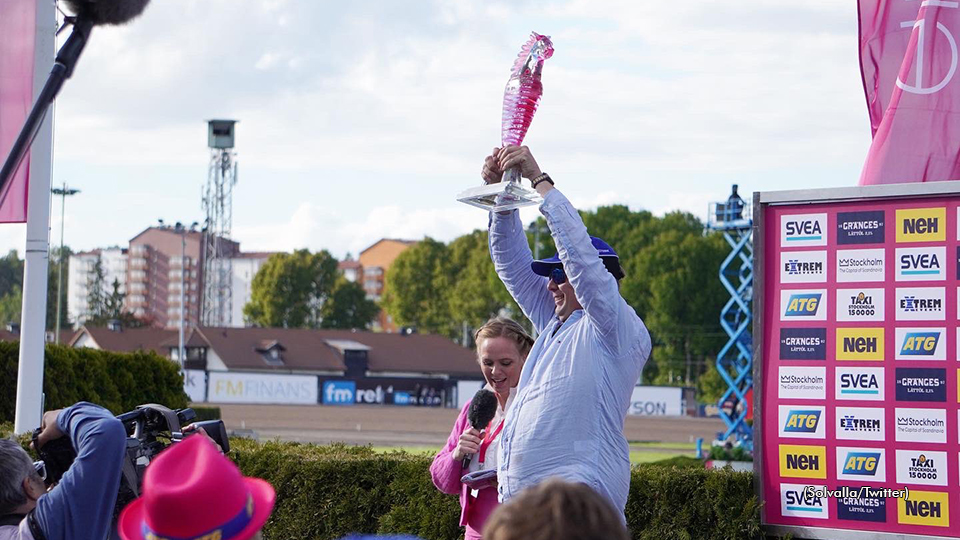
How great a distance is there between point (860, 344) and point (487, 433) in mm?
2260

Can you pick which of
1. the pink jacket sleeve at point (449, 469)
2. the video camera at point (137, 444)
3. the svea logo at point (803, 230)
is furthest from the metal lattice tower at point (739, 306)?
the video camera at point (137, 444)

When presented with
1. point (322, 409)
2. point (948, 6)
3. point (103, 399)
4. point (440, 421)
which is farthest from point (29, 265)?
point (322, 409)

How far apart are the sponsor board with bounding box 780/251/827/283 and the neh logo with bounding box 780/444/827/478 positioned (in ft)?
2.83

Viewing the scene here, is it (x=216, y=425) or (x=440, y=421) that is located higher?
(x=216, y=425)

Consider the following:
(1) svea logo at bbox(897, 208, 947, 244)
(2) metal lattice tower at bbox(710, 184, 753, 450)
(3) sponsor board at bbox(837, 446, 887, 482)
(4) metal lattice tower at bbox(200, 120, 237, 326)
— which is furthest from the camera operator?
→ (4) metal lattice tower at bbox(200, 120, 237, 326)

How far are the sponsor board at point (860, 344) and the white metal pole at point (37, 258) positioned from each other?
216 inches

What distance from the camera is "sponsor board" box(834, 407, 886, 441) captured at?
6277 millimetres

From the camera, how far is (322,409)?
57250 mm

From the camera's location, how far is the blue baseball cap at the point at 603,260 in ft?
14.0

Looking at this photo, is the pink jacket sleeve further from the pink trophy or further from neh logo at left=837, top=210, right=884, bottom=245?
neh logo at left=837, top=210, right=884, bottom=245

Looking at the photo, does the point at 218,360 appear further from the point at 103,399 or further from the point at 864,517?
the point at 864,517

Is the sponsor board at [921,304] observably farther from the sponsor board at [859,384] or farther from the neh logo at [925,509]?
the neh logo at [925,509]

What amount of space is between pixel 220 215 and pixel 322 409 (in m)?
23.5

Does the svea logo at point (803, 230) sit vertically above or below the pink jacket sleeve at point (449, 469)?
above
